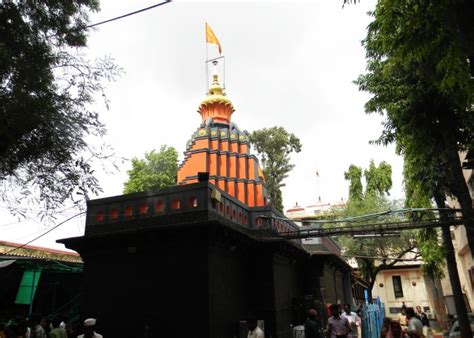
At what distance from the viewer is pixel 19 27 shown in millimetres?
7074

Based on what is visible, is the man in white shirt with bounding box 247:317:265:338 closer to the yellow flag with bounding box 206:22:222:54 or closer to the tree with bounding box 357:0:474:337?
the tree with bounding box 357:0:474:337

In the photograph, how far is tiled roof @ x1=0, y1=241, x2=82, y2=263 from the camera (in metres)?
16.8

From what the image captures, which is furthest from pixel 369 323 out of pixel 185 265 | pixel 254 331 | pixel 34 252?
pixel 34 252

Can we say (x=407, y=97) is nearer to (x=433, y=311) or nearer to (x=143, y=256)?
(x=143, y=256)

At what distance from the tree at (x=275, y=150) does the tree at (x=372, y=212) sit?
5.47 m

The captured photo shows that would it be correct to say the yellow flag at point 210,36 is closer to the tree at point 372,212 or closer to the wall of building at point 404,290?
the tree at point 372,212

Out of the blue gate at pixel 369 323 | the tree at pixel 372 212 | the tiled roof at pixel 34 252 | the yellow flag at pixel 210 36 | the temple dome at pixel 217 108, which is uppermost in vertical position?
the yellow flag at pixel 210 36

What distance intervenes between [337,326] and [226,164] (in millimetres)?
10598

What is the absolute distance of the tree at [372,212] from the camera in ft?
92.2

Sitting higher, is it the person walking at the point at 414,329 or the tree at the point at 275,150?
the tree at the point at 275,150

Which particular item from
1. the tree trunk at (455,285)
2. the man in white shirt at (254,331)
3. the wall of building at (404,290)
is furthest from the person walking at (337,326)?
the wall of building at (404,290)

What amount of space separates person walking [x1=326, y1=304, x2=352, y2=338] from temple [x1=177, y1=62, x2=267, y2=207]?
8550 mm

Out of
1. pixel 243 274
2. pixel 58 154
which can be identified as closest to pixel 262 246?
pixel 243 274

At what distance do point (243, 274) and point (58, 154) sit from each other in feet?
23.3
